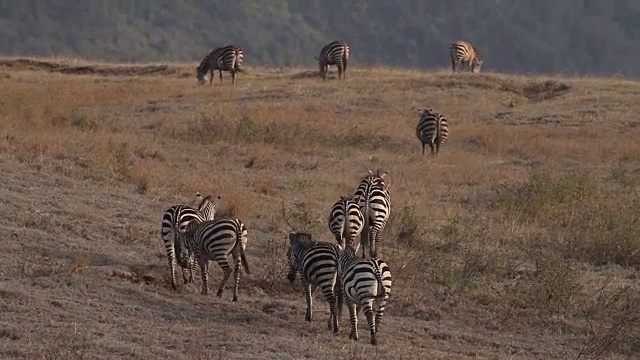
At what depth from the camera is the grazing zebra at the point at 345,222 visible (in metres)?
12.1

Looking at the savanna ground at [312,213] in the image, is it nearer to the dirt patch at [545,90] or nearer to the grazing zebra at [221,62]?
the dirt patch at [545,90]

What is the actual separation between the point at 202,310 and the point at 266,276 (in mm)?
1621

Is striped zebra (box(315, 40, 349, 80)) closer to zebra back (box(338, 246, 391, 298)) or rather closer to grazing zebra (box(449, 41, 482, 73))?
grazing zebra (box(449, 41, 482, 73))

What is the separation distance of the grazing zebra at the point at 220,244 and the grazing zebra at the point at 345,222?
5.27 feet

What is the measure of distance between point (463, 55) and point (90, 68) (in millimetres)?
12871

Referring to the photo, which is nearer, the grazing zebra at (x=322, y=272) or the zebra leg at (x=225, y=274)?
the grazing zebra at (x=322, y=272)

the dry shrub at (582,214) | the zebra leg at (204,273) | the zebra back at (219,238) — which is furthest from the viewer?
the dry shrub at (582,214)

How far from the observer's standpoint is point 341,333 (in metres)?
10.0

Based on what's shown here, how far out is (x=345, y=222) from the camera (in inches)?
478

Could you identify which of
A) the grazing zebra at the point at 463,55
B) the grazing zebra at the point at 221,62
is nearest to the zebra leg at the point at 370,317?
the grazing zebra at the point at 221,62

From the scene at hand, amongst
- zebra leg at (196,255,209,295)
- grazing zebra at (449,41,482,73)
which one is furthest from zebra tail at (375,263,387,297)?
grazing zebra at (449,41,482,73)

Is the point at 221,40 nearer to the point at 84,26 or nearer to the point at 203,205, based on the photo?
the point at 84,26

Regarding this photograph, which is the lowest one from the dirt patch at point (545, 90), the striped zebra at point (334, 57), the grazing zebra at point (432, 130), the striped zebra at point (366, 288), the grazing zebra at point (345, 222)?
the striped zebra at point (366, 288)

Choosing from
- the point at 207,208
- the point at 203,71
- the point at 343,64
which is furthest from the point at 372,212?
the point at 203,71
